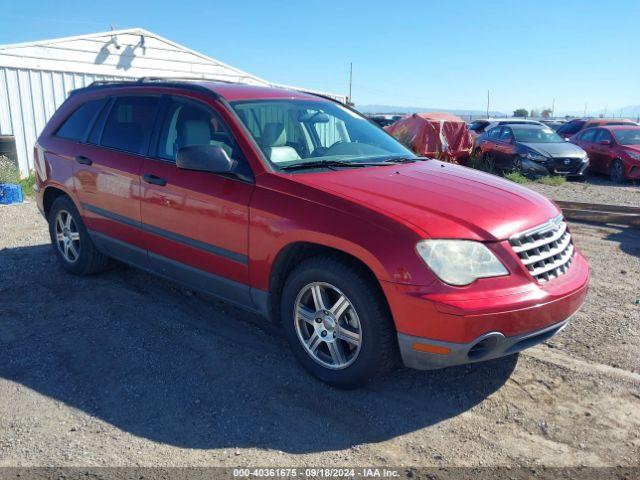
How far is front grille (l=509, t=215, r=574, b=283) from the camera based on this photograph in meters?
3.20

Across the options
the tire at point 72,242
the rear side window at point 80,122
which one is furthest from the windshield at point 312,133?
the tire at point 72,242

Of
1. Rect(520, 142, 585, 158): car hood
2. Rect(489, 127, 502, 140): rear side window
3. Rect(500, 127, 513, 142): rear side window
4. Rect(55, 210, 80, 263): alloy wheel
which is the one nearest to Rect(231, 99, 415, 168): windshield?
Rect(55, 210, 80, 263): alloy wheel

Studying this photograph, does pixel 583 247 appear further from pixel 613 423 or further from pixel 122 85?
pixel 122 85

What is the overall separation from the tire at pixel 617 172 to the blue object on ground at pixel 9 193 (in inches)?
533

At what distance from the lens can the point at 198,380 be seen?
143 inches

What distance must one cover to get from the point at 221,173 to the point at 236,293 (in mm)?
845

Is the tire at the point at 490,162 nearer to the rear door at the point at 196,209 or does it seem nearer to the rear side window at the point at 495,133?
the rear side window at the point at 495,133

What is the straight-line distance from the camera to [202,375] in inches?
146

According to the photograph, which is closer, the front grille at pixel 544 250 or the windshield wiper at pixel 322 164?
the front grille at pixel 544 250

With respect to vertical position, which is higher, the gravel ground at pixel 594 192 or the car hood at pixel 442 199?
the car hood at pixel 442 199

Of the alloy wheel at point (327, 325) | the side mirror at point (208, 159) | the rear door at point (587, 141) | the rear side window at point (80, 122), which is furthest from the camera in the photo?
the rear door at point (587, 141)

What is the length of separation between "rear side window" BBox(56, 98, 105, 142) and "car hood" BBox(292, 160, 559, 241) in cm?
265

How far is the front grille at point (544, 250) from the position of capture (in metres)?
3.20

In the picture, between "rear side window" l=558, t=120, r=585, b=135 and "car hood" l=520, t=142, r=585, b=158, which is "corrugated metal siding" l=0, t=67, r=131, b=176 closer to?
"car hood" l=520, t=142, r=585, b=158
